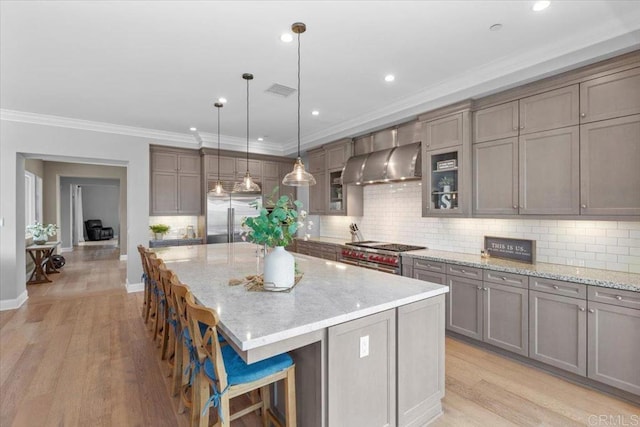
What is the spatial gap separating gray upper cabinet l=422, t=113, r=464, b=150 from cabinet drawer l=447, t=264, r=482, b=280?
1414 millimetres

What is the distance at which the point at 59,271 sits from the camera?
291 inches

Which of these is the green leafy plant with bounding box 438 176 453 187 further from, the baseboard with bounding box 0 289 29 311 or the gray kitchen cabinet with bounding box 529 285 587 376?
the baseboard with bounding box 0 289 29 311

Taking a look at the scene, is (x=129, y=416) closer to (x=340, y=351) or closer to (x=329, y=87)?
(x=340, y=351)

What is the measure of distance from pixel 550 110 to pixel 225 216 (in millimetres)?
5324

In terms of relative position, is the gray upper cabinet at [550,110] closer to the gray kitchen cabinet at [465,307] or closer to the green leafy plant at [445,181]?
the green leafy plant at [445,181]

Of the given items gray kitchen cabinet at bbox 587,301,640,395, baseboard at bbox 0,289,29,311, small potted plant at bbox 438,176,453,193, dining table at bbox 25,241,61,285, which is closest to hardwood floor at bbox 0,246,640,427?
gray kitchen cabinet at bbox 587,301,640,395

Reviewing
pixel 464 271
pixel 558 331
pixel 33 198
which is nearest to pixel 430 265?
pixel 464 271

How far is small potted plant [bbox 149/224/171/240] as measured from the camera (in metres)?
5.84

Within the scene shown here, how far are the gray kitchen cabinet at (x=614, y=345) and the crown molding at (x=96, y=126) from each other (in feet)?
20.7

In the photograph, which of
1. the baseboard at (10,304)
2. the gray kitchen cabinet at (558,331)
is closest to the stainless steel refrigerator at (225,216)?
the baseboard at (10,304)

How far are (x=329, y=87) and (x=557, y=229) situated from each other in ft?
9.48

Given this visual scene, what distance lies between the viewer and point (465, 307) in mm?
3312

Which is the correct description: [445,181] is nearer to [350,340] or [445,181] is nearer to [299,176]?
[299,176]

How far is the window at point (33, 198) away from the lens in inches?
284
